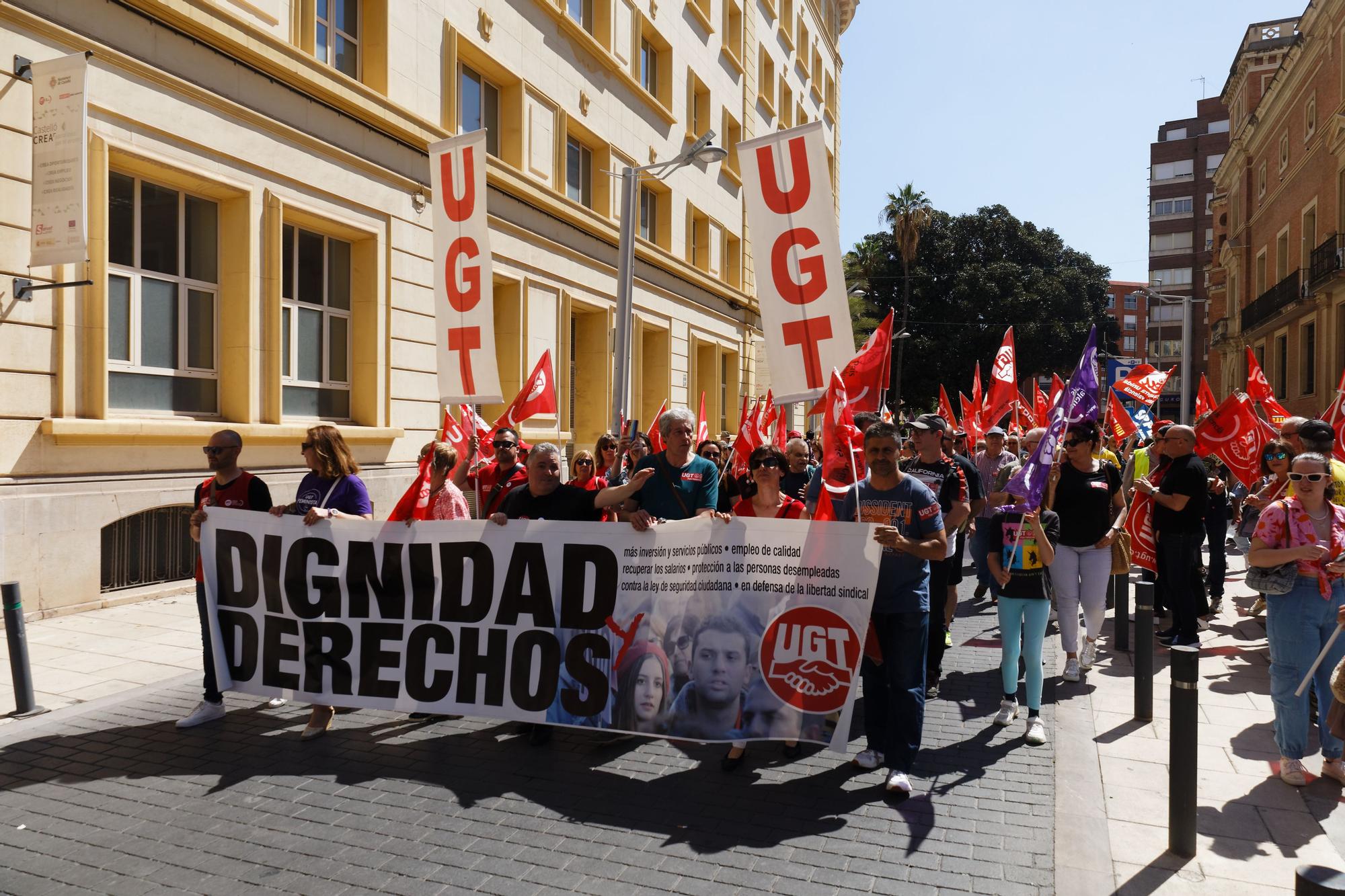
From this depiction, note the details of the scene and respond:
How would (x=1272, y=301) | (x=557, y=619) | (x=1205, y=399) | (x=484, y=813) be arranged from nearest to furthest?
(x=484, y=813) < (x=557, y=619) < (x=1205, y=399) < (x=1272, y=301)

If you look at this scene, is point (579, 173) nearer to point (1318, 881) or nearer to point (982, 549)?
point (982, 549)

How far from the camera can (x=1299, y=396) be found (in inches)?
1260

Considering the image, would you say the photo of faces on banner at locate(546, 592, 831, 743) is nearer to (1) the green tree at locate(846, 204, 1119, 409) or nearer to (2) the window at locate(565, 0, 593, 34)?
(2) the window at locate(565, 0, 593, 34)

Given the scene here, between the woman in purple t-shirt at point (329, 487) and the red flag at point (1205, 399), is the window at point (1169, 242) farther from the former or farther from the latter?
the woman in purple t-shirt at point (329, 487)

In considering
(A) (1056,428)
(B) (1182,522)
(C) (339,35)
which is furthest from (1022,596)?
(C) (339,35)

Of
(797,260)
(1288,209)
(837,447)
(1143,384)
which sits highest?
(1288,209)

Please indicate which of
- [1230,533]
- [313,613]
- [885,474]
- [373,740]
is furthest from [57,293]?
[1230,533]

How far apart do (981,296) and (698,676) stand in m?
47.9

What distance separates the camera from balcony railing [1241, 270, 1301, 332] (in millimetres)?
32406

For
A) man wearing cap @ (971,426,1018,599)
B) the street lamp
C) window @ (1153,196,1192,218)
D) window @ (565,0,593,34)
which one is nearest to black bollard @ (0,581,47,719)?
man wearing cap @ (971,426,1018,599)

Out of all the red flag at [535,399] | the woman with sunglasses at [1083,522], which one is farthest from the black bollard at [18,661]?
the woman with sunglasses at [1083,522]

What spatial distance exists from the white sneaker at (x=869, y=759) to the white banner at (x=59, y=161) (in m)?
7.96

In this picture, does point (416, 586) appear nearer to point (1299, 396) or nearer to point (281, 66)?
point (281, 66)

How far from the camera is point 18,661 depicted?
610 cm
